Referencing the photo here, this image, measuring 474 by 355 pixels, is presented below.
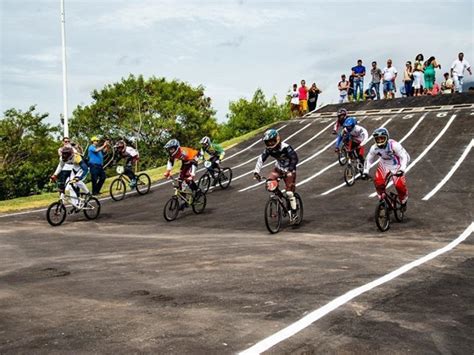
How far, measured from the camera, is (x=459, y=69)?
30188 mm

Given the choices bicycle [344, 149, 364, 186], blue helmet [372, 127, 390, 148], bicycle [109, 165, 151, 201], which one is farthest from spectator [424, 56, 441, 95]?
blue helmet [372, 127, 390, 148]

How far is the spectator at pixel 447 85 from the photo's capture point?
3411 cm

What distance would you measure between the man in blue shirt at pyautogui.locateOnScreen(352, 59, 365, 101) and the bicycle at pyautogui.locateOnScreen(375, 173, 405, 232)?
21.6 m

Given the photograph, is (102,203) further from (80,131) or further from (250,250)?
(80,131)

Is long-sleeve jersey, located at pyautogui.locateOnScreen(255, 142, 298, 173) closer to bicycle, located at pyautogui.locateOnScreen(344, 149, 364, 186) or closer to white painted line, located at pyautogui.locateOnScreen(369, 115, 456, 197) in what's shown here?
white painted line, located at pyautogui.locateOnScreen(369, 115, 456, 197)

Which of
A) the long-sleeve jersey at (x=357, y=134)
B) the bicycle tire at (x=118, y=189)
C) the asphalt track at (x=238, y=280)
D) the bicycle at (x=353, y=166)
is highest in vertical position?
the long-sleeve jersey at (x=357, y=134)

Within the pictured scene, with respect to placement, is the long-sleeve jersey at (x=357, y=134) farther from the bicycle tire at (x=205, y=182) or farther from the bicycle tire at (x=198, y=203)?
the bicycle tire at (x=198, y=203)

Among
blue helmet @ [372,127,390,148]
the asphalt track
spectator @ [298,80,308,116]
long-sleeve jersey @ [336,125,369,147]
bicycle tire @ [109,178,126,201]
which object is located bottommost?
the asphalt track

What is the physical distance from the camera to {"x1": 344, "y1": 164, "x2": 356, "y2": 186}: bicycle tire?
18.4 m

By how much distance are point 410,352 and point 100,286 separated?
427 cm

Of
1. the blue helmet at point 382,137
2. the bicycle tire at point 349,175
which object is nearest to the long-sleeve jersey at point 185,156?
the bicycle tire at point 349,175

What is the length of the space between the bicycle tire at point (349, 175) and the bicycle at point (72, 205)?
27.0ft

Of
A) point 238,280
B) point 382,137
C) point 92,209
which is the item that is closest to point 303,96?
point 92,209

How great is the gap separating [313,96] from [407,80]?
621 cm
